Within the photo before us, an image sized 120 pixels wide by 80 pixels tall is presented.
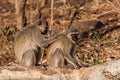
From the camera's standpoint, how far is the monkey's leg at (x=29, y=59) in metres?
9.57

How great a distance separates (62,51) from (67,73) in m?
1.82

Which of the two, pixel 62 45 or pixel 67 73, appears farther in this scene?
pixel 62 45

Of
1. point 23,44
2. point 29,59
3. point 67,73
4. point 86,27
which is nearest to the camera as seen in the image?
point 67,73

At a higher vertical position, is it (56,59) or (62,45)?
(62,45)

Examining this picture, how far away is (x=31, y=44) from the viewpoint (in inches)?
391

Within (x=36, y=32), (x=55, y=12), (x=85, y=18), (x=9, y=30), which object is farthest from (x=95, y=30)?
(x=36, y=32)

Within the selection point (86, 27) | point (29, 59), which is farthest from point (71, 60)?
point (86, 27)

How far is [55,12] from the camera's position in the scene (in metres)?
15.5

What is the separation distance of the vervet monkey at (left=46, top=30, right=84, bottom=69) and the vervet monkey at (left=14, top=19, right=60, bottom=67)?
0.20 m

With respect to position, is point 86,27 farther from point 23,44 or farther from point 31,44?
point 23,44

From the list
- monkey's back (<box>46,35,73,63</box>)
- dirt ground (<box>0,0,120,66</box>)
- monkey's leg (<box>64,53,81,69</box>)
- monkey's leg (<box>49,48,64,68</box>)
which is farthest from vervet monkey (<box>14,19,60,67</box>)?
dirt ground (<box>0,0,120,66</box>)

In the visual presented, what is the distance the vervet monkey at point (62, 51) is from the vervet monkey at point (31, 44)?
0.20 metres

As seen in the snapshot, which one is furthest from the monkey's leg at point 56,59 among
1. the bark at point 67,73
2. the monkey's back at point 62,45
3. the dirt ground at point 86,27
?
the dirt ground at point 86,27

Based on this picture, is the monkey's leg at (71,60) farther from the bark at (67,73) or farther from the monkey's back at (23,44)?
the bark at (67,73)
